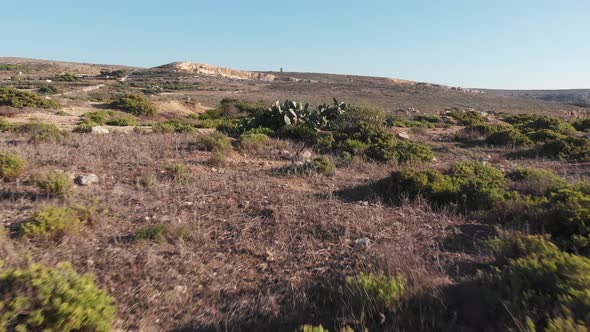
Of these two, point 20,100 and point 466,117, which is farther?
point 466,117

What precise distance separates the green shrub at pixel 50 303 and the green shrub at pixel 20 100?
17168mm

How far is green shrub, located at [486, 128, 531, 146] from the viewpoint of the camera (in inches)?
462

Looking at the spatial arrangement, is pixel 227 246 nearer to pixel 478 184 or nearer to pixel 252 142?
pixel 478 184

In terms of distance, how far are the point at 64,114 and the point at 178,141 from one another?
9.86 m

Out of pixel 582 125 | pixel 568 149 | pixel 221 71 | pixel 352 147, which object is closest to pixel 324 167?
pixel 352 147

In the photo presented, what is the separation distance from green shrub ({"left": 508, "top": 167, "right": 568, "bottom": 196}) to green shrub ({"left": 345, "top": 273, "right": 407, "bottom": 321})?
4.07 m

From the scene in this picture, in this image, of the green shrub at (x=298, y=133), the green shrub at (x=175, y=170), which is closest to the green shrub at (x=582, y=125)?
the green shrub at (x=298, y=133)

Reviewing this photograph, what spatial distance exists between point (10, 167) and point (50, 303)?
4.27m

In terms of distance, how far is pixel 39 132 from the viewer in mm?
9344

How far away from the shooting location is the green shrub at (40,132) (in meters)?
8.67

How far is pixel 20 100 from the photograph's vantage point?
1627 centimetres

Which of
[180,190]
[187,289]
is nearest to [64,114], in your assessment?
[180,190]

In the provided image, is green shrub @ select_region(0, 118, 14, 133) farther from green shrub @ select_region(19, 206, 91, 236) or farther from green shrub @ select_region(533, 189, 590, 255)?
green shrub @ select_region(533, 189, 590, 255)

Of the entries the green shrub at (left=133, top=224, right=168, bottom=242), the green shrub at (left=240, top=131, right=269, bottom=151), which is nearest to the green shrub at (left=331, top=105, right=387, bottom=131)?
the green shrub at (left=240, top=131, right=269, bottom=151)
